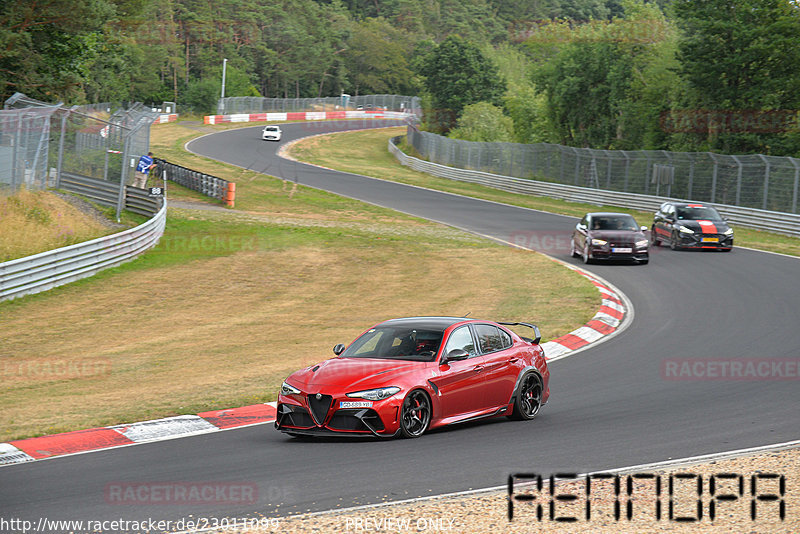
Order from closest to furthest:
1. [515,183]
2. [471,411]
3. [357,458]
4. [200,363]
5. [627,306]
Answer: [357,458], [471,411], [200,363], [627,306], [515,183]

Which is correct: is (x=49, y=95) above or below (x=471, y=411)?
above

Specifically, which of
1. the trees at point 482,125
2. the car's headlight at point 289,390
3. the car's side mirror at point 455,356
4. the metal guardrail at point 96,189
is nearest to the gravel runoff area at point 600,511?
the car's headlight at point 289,390

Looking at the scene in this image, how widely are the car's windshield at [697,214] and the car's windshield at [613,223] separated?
153 inches

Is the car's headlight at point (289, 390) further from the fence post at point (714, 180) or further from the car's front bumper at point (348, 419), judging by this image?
the fence post at point (714, 180)

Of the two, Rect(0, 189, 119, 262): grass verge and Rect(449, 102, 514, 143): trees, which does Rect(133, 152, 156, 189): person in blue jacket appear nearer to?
Rect(0, 189, 119, 262): grass verge

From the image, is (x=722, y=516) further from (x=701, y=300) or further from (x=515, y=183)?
(x=515, y=183)

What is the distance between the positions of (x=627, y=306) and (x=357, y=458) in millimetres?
13299

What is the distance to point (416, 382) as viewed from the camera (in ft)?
32.2

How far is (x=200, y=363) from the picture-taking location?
15375 millimetres

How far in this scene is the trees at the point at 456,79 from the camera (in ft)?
282

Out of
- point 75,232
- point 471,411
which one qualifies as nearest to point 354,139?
point 75,232

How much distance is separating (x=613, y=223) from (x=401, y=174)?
3600cm

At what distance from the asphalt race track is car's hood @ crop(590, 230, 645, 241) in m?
8.52
